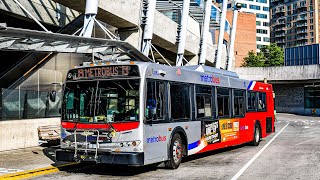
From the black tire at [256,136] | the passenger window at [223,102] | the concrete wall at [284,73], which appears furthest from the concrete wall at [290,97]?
the passenger window at [223,102]

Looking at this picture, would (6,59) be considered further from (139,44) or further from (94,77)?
(94,77)

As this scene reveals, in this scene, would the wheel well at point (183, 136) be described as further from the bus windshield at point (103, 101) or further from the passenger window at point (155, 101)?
the bus windshield at point (103, 101)

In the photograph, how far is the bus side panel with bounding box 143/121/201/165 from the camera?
10.6 meters

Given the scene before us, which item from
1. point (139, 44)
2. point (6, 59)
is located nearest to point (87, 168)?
point (139, 44)

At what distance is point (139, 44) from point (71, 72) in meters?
11.9

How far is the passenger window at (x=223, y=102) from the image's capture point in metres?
15.1

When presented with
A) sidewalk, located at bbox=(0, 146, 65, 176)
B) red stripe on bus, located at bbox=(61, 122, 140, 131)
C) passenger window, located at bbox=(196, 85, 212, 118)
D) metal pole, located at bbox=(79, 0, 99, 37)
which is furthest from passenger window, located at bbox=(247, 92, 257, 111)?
red stripe on bus, located at bbox=(61, 122, 140, 131)

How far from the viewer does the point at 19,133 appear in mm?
16344

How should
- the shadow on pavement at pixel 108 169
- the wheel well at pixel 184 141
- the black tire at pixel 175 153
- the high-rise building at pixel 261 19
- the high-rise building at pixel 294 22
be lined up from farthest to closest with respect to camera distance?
the high-rise building at pixel 261 19 < the high-rise building at pixel 294 22 < the wheel well at pixel 184 141 < the black tire at pixel 175 153 < the shadow on pavement at pixel 108 169

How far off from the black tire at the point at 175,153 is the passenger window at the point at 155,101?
0.93 metres

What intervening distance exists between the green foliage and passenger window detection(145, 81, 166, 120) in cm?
9704

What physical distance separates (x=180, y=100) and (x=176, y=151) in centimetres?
142

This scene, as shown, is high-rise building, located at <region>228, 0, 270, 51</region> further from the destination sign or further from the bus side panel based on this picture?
the destination sign

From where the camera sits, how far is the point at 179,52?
2964cm
